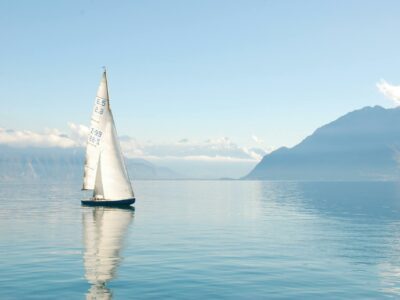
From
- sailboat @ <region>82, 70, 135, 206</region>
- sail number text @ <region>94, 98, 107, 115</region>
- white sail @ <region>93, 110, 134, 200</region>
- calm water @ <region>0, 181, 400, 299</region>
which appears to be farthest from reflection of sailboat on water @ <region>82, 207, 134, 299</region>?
sail number text @ <region>94, 98, 107, 115</region>

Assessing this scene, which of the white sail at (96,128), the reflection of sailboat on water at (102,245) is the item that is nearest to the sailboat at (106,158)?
the white sail at (96,128)

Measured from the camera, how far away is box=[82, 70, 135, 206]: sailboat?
94.2 meters

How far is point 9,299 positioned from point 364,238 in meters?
46.4

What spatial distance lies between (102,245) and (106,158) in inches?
1796

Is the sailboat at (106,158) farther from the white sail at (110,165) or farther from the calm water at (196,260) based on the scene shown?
the calm water at (196,260)

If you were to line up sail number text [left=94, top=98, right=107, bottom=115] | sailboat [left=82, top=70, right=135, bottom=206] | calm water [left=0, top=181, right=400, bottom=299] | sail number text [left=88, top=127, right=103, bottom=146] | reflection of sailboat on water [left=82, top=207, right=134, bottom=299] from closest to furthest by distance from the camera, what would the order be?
calm water [left=0, top=181, right=400, bottom=299], reflection of sailboat on water [left=82, top=207, right=134, bottom=299], sailboat [left=82, top=70, right=135, bottom=206], sail number text [left=94, top=98, right=107, bottom=115], sail number text [left=88, top=127, right=103, bottom=146]

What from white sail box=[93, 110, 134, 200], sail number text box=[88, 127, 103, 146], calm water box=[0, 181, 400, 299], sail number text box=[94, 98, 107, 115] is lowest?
calm water box=[0, 181, 400, 299]

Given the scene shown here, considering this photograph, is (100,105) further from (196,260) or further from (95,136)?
(196,260)

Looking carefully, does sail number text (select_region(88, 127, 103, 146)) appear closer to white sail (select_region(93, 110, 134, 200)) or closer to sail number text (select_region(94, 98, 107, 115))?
white sail (select_region(93, 110, 134, 200))

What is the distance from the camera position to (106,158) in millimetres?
94750

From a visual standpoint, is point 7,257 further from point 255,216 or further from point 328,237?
point 255,216

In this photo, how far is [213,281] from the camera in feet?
113

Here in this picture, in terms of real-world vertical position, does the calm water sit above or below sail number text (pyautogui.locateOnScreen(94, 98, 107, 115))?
below

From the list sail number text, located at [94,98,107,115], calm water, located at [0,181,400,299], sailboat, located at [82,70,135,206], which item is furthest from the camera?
sail number text, located at [94,98,107,115]
